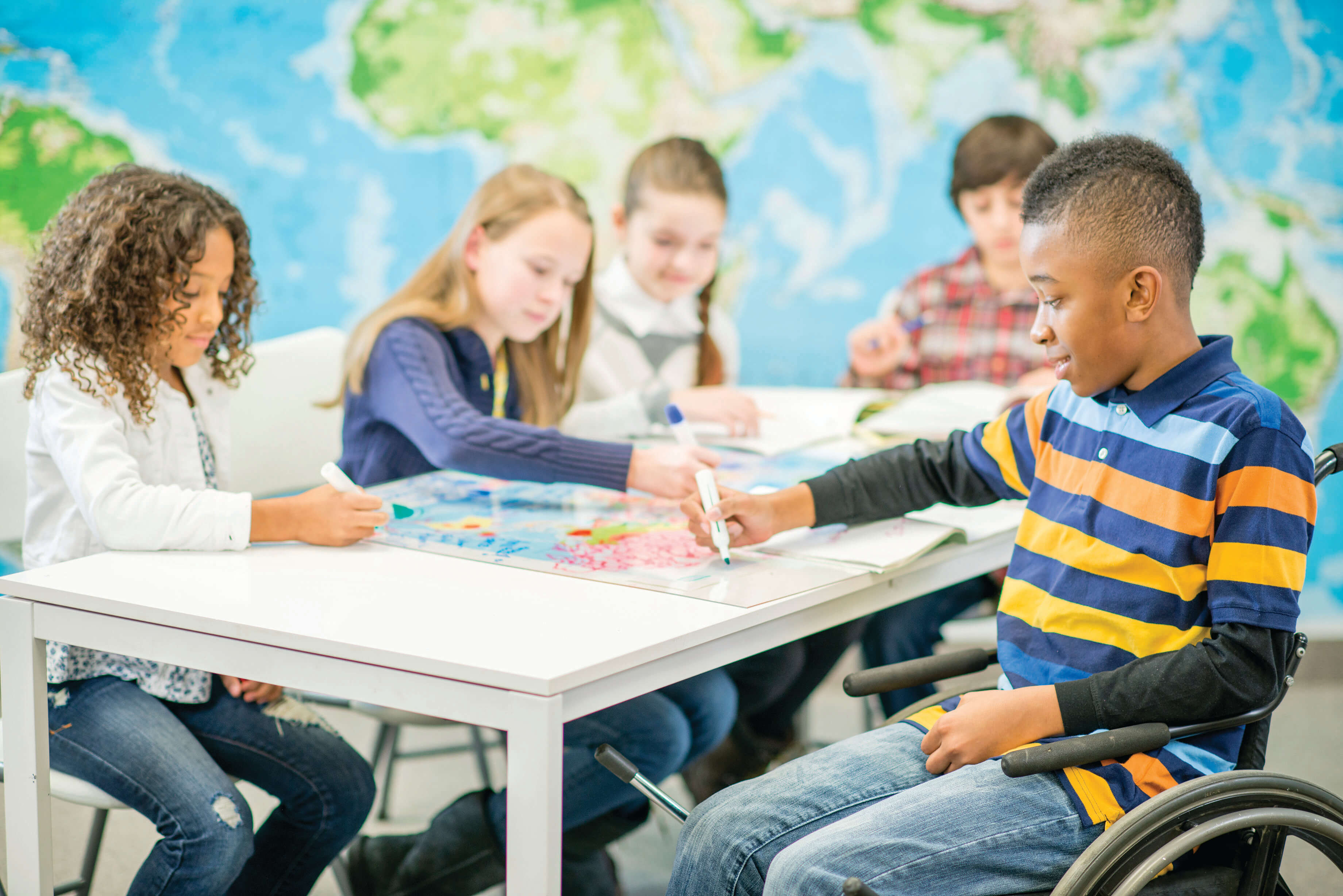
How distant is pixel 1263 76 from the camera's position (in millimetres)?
2441

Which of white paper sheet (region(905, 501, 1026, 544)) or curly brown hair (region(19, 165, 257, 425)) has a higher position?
curly brown hair (region(19, 165, 257, 425))

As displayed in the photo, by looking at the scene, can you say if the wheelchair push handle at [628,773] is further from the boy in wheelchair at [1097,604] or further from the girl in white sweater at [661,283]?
the girl in white sweater at [661,283]

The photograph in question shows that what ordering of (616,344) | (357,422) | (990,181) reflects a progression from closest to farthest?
(357,422), (616,344), (990,181)

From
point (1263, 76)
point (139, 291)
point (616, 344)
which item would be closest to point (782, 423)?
point (616, 344)

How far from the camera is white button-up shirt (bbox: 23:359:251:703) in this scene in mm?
1059

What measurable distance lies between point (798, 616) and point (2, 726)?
72cm

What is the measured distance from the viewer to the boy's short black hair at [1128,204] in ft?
2.97

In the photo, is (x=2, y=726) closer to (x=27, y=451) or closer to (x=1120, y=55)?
(x=27, y=451)

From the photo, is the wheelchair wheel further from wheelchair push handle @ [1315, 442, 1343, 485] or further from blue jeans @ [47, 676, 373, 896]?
blue jeans @ [47, 676, 373, 896]

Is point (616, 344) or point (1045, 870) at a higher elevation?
point (616, 344)

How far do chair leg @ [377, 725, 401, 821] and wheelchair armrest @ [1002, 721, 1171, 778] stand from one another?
1062 millimetres

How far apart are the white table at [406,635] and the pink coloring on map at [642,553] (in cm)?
6

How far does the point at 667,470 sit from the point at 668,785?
2.79 ft

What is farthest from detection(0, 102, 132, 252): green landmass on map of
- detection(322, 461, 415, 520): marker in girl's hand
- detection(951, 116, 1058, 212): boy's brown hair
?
detection(951, 116, 1058, 212): boy's brown hair
